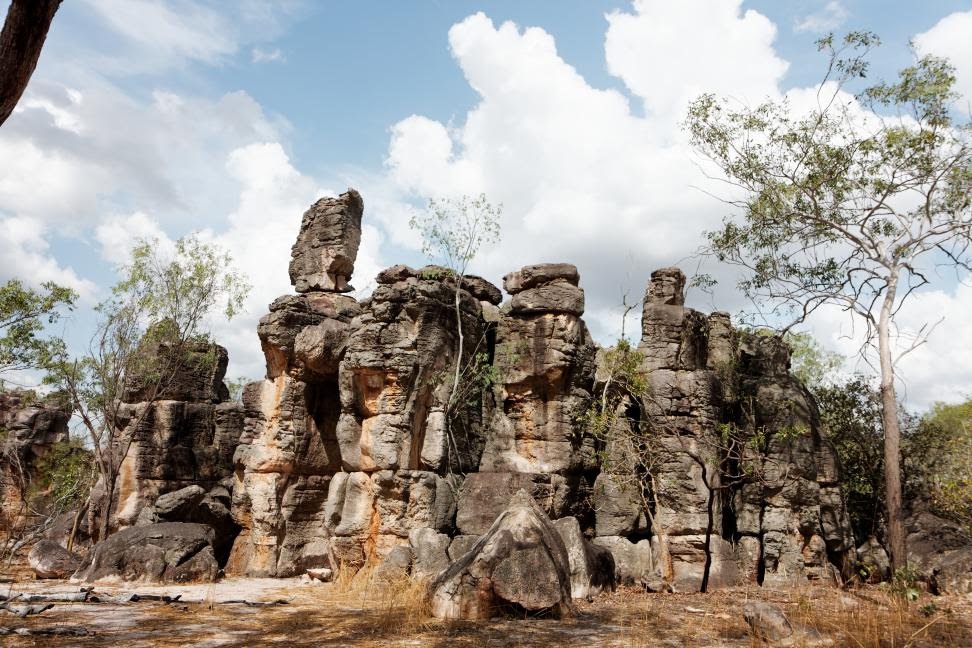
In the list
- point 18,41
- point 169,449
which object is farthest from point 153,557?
point 18,41

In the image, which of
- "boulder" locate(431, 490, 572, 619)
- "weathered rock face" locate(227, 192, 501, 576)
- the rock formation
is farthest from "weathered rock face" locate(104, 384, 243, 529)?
"boulder" locate(431, 490, 572, 619)

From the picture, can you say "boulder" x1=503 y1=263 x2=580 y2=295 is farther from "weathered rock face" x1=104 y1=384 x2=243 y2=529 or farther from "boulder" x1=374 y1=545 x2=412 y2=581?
"weathered rock face" x1=104 y1=384 x2=243 y2=529

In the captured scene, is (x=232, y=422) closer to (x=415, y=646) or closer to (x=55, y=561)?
(x=55, y=561)

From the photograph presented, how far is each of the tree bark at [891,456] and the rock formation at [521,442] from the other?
1.79m

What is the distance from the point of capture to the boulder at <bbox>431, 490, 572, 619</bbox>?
8734mm

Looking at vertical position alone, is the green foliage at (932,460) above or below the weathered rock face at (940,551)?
above

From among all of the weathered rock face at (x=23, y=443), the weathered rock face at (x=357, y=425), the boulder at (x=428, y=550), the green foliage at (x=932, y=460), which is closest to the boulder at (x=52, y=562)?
the weathered rock face at (x=357, y=425)

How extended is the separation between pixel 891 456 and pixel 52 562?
1666 cm

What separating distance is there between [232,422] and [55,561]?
7047mm

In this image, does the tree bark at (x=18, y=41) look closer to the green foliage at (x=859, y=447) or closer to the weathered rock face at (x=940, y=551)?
the weathered rock face at (x=940, y=551)

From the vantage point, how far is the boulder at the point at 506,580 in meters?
8.73

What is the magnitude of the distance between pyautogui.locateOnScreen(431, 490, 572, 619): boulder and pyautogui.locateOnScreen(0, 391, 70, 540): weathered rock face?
22541 millimetres

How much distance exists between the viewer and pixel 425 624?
27.2 ft

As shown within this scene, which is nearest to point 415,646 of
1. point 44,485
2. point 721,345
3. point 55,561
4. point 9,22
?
point 9,22
